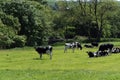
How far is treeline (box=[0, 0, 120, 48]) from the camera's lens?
73500mm

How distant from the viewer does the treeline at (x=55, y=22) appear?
73500mm

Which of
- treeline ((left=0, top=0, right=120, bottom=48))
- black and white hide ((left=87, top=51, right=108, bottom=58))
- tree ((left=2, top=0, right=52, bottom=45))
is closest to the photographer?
black and white hide ((left=87, top=51, right=108, bottom=58))

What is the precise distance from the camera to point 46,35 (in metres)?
82.5

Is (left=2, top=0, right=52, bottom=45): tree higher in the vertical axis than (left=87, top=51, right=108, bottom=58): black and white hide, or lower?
lower

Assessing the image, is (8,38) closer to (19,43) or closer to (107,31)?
(19,43)

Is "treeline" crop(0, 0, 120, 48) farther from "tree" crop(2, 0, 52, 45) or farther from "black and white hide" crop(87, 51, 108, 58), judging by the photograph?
"black and white hide" crop(87, 51, 108, 58)

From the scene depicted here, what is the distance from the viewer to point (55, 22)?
96812 millimetres

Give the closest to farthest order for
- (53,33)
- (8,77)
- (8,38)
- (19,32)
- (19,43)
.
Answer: (8,77) < (8,38) < (19,43) < (19,32) < (53,33)

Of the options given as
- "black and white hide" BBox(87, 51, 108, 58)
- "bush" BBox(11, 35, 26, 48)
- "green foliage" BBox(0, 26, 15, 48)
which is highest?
"black and white hide" BBox(87, 51, 108, 58)

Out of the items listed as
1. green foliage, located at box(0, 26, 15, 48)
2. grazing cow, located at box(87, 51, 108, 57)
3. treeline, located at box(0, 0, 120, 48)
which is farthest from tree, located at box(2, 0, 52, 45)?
grazing cow, located at box(87, 51, 108, 57)

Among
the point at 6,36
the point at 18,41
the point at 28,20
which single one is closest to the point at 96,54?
the point at 6,36

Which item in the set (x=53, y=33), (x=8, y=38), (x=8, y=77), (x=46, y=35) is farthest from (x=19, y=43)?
(x=8, y=77)

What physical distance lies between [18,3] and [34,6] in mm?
7233

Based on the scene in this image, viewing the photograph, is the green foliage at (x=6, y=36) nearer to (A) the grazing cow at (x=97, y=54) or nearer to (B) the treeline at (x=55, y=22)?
(B) the treeline at (x=55, y=22)
